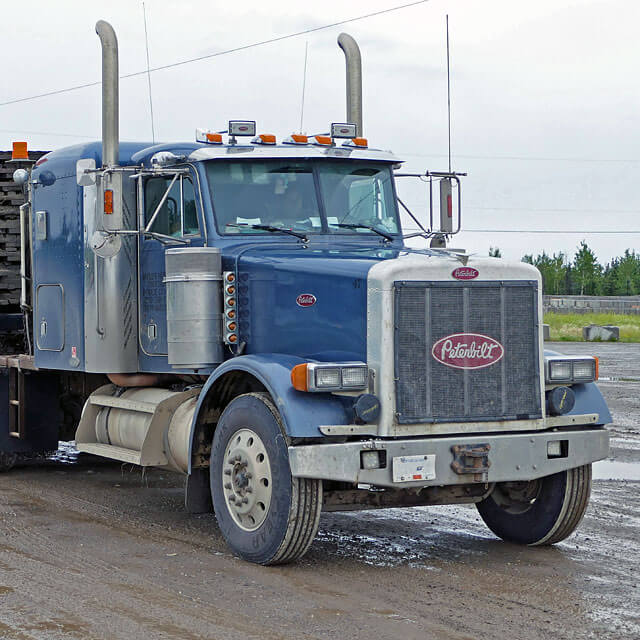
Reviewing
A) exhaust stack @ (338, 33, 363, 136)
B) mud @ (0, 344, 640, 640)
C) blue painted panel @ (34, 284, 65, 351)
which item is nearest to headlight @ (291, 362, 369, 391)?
mud @ (0, 344, 640, 640)

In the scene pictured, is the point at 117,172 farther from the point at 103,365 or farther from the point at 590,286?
the point at 590,286

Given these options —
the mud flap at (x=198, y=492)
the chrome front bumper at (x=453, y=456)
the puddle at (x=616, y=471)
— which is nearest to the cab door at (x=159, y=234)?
the mud flap at (x=198, y=492)

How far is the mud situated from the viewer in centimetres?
616

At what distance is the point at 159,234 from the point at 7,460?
3.71 m

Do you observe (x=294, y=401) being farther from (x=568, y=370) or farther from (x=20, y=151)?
(x=20, y=151)

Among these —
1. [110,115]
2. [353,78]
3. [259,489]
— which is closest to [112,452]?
[259,489]

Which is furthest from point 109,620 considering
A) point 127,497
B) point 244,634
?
point 127,497

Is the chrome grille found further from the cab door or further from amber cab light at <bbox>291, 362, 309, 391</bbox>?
the cab door

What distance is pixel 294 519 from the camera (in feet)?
24.1

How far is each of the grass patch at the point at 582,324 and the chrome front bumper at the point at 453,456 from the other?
3742 cm

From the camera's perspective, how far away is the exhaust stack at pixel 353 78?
36.4 ft

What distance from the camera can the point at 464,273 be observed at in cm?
752

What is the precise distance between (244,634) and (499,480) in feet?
7.25

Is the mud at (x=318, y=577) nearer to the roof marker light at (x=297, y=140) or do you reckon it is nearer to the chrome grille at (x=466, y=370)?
the chrome grille at (x=466, y=370)
